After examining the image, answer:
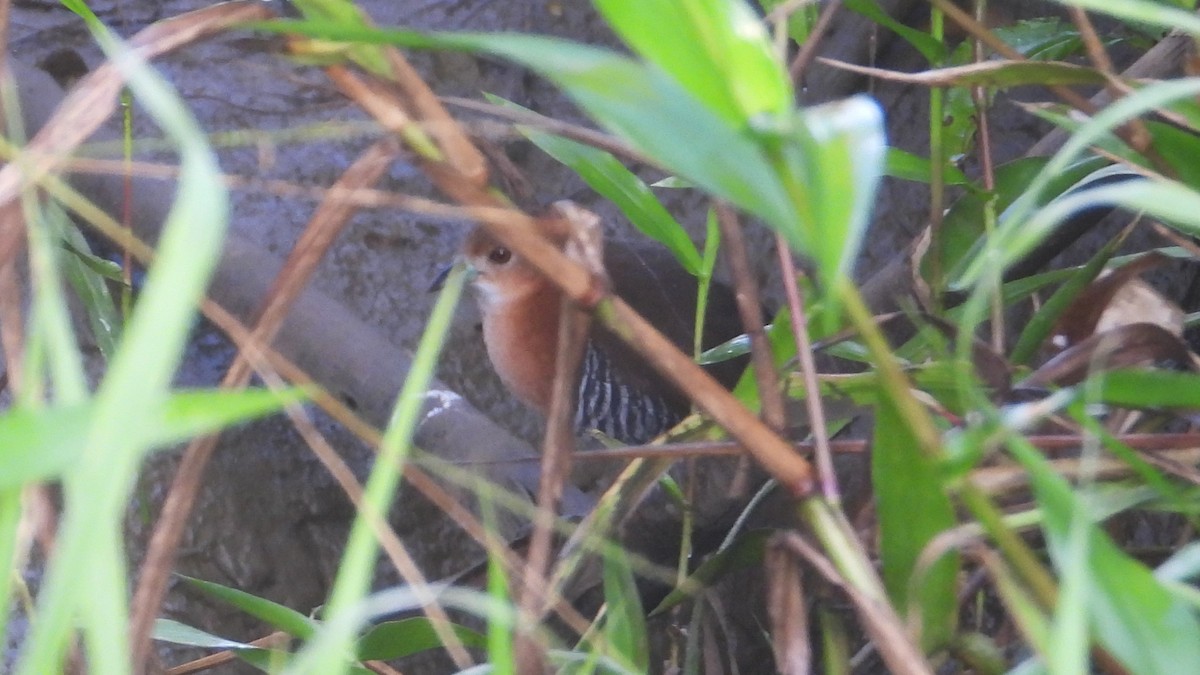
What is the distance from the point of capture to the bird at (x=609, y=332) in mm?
1544

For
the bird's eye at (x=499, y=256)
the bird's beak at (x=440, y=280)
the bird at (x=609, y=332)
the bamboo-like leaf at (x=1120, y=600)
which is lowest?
the bamboo-like leaf at (x=1120, y=600)

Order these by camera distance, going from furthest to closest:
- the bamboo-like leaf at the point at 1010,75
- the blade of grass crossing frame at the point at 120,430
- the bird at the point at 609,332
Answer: the bird at the point at 609,332 < the bamboo-like leaf at the point at 1010,75 < the blade of grass crossing frame at the point at 120,430

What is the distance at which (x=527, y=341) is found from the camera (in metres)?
1.65

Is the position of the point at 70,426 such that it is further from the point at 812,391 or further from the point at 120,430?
the point at 812,391

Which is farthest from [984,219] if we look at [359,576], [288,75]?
[359,576]

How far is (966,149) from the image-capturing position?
44.3 inches

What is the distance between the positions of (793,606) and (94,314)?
2.19ft

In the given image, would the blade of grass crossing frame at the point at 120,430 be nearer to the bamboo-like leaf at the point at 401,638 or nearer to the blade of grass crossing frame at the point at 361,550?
the blade of grass crossing frame at the point at 361,550

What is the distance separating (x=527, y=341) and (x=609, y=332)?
0.51 feet

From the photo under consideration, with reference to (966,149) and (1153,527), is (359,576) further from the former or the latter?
(1153,527)

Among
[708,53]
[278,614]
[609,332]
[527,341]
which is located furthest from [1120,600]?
[527,341]

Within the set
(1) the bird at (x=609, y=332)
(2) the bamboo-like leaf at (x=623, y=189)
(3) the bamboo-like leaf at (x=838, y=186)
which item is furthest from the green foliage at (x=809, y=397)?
(1) the bird at (x=609, y=332)

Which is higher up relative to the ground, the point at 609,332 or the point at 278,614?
the point at 609,332

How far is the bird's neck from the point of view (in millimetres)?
1634
